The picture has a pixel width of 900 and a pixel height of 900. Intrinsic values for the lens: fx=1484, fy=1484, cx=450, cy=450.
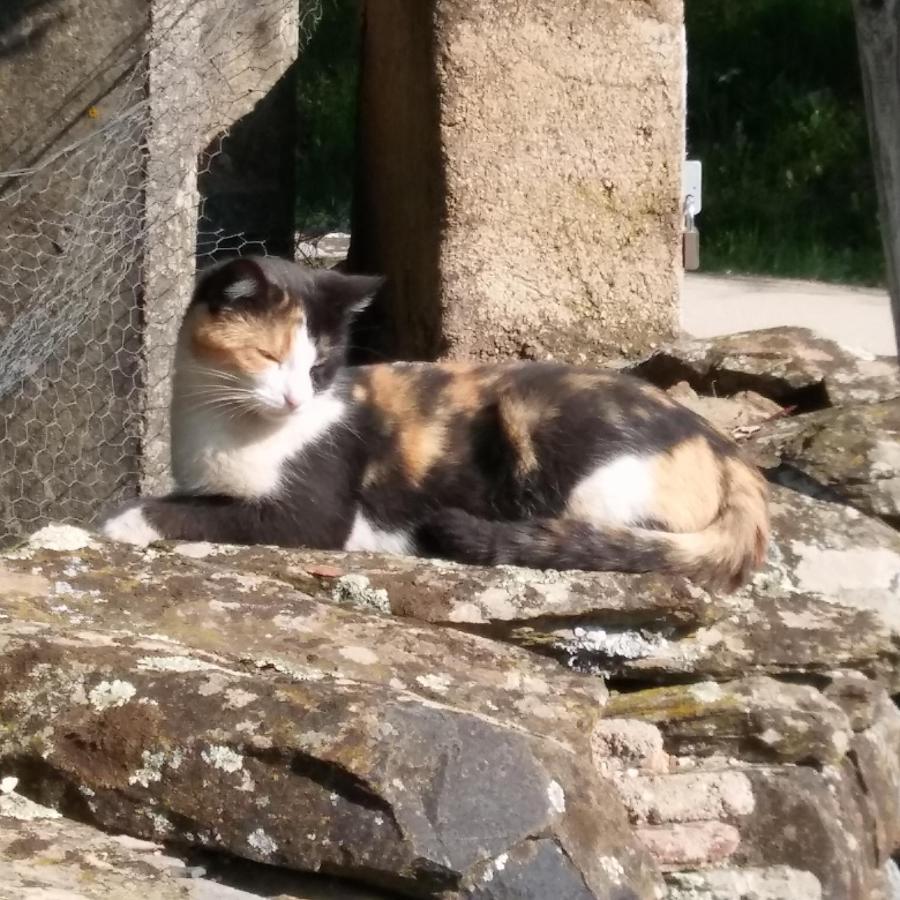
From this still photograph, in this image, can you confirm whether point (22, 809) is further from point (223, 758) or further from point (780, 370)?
point (780, 370)

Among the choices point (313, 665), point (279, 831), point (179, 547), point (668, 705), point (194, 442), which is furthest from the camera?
point (194, 442)

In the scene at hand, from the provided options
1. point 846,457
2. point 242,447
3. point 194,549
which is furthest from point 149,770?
point 846,457

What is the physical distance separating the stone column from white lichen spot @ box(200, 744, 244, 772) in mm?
2839

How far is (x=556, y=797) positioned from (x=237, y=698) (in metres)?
0.47

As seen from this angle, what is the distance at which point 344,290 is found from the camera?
3.48 m

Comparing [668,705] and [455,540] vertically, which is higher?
[455,540]

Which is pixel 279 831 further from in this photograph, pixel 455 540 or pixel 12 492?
pixel 12 492

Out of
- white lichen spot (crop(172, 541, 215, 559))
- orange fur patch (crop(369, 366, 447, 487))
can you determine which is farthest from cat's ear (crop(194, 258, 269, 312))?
white lichen spot (crop(172, 541, 215, 559))

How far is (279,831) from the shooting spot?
1.94 meters

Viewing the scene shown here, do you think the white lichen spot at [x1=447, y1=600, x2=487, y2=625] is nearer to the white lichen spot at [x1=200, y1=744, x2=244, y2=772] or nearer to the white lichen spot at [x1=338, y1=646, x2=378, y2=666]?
the white lichen spot at [x1=338, y1=646, x2=378, y2=666]

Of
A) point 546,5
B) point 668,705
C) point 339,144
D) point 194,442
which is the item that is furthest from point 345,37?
point 668,705

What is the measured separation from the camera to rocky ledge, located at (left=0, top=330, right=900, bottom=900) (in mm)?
1953

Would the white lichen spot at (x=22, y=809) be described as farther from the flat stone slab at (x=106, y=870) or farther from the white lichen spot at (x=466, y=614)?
the white lichen spot at (x=466, y=614)

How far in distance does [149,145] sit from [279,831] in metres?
2.98
